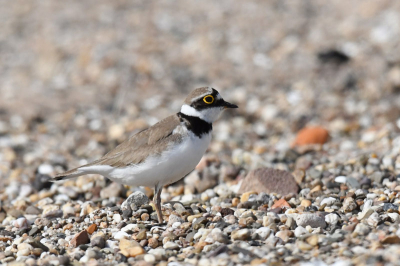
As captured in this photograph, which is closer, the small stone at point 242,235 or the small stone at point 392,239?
the small stone at point 392,239

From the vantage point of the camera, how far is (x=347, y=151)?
24.6 ft

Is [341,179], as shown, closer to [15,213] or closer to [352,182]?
[352,182]

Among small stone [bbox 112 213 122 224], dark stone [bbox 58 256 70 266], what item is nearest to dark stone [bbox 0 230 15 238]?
small stone [bbox 112 213 122 224]

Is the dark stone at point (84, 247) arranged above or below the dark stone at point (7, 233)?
below

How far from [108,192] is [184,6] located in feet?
28.3

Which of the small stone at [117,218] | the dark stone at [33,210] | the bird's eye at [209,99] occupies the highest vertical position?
the bird's eye at [209,99]

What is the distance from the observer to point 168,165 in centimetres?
493

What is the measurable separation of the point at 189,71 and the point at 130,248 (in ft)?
22.7

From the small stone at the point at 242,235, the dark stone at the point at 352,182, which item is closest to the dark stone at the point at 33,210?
the small stone at the point at 242,235

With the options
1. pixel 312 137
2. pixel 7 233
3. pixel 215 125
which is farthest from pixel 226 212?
pixel 215 125

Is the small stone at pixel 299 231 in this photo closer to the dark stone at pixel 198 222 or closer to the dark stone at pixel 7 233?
the dark stone at pixel 198 222

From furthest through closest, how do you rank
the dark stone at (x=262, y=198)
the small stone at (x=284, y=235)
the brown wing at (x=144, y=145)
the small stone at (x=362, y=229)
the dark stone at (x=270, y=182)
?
1. the dark stone at (x=270, y=182)
2. the dark stone at (x=262, y=198)
3. the brown wing at (x=144, y=145)
4. the small stone at (x=284, y=235)
5. the small stone at (x=362, y=229)

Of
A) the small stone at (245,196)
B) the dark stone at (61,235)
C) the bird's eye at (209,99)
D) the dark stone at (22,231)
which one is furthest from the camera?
the small stone at (245,196)

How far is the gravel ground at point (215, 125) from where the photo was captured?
4.45m
